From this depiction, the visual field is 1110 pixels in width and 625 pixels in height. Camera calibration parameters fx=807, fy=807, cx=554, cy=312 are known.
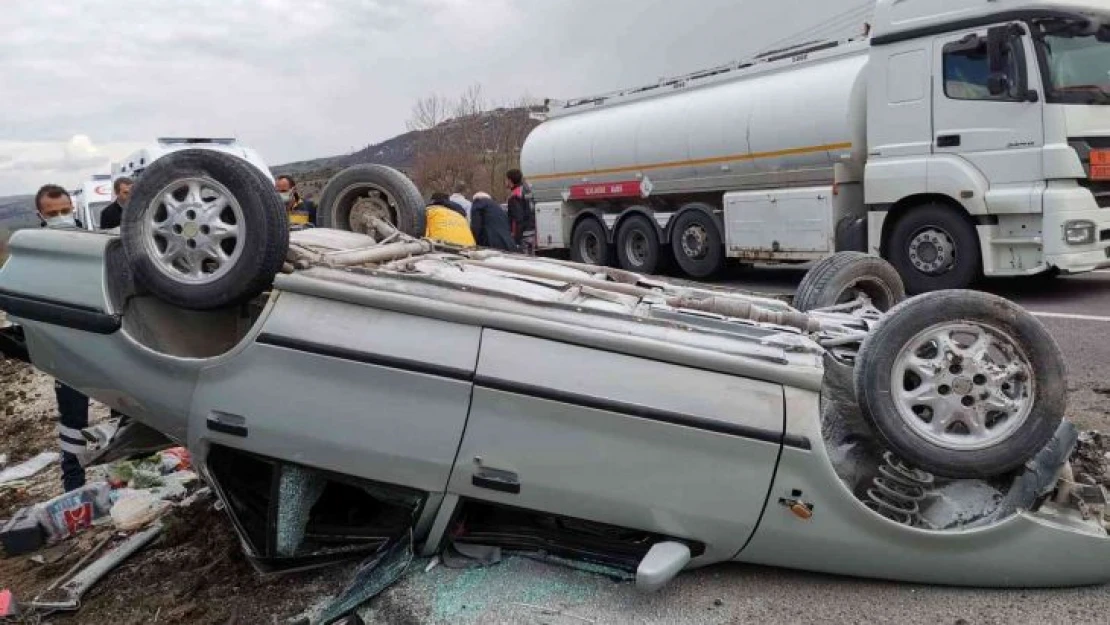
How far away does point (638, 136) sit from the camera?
1105 cm

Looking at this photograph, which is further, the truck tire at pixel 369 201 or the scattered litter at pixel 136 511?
the truck tire at pixel 369 201

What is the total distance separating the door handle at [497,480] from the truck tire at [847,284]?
166 centimetres

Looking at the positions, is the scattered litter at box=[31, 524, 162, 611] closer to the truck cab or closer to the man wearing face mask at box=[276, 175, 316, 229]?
the man wearing face mask at box=[276, 175, 316, 229]

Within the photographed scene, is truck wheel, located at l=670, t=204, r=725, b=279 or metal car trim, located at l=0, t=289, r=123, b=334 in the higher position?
metal car trim, located at l=0, t=289, r=123, b=334

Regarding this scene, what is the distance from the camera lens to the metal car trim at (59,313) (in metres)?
2.62

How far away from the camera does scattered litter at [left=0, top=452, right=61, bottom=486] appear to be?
418 cm

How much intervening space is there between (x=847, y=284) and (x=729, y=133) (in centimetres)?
643

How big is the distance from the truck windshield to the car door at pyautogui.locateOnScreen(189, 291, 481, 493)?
6413 mm

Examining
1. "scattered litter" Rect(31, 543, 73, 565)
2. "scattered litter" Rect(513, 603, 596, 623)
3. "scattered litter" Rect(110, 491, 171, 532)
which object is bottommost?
"scattered litter" Rect(31, 543, 73, 565)

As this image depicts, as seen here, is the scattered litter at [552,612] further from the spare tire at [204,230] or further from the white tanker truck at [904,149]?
the white tanker truck at [904,149]

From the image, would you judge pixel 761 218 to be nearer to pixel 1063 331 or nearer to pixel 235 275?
pixel 1063 331

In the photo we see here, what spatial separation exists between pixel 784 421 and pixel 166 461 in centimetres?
303

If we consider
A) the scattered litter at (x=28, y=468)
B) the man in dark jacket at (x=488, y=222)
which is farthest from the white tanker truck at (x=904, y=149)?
the scattered litter at (x=28, y=468)

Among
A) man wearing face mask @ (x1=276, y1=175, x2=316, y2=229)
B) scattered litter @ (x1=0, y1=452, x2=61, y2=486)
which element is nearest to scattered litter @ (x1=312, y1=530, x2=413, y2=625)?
scattered litter @ (x1=0, y1=452, x2=61, y2=486)
